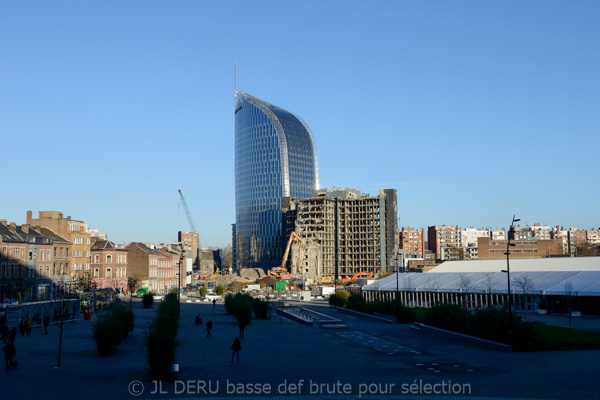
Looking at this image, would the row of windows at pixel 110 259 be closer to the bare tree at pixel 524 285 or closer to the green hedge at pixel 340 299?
the green hedge at pixel 340 299

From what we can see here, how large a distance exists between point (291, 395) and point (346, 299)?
69.3 meters

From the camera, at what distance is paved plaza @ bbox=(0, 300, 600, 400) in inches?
1008

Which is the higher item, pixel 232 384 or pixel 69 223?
pixel 69 223

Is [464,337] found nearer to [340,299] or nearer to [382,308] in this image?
[382,308]

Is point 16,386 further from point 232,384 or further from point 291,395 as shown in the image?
point 291,395

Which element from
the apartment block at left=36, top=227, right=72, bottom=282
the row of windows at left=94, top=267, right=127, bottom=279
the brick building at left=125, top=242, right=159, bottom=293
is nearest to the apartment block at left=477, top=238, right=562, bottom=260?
the brick building at left=125, top=242, right=159, bottom=293

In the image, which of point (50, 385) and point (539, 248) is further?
point (539, 248)

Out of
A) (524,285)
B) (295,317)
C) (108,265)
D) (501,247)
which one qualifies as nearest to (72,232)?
(108,265)

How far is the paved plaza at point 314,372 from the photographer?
84.0ft

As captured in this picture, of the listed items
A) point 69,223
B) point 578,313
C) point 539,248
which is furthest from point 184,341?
point 539,248

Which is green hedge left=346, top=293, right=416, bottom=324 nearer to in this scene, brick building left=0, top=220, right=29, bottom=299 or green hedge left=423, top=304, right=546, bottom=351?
green hedge left=423, top=304, right=546, bottom=351

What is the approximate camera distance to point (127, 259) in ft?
458

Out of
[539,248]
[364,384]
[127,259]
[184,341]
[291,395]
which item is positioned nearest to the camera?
[291,395]

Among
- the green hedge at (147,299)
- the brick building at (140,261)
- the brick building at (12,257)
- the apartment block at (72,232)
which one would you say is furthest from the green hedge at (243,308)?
the brick building at (140,261)
